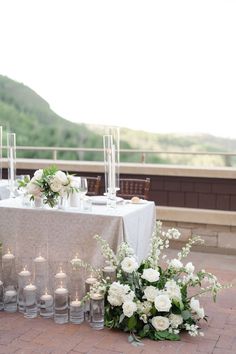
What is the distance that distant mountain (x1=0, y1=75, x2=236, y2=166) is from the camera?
63.0 ft

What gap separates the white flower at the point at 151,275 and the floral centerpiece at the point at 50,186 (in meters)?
0.68

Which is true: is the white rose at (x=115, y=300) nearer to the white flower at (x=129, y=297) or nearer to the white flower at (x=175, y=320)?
the white flower at (x=129, y=297)

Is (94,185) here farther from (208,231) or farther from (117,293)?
(117,293)

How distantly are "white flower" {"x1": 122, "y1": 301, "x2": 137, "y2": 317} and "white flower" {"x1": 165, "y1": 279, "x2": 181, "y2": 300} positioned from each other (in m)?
0.23

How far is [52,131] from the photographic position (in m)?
20.9

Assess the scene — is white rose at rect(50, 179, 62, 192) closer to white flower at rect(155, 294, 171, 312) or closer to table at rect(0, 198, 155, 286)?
table at rect(0, 198, 155, 286)

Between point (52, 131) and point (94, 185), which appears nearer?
point (94, 185)

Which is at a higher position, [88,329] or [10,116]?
[10,116]

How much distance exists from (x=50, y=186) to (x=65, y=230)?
283 mm

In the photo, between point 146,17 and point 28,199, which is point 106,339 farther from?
point 146,17

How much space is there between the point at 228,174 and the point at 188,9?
8490 mm

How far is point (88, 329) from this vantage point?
3197 mm

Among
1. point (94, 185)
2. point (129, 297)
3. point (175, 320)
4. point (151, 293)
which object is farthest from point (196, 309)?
point (94, 185)

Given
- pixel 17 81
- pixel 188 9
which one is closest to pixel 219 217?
pixel 188 9
